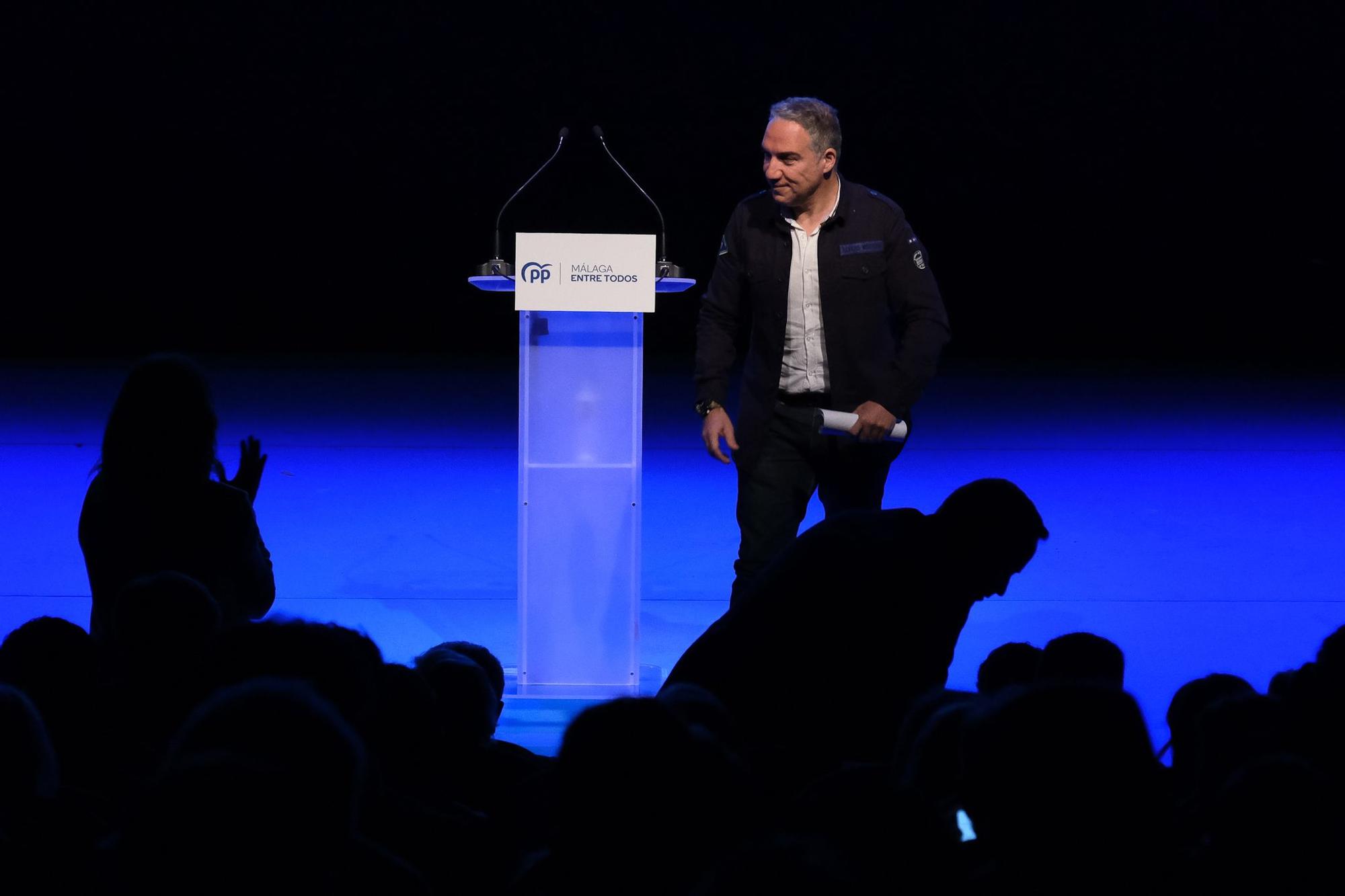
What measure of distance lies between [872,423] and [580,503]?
0.71 metres

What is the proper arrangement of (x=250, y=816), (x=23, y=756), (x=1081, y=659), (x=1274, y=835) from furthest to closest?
1. (x=1081, y=659)
2. (x=23, y=756)
3. (x=1274, y=835)
4. (x=250, y=816)

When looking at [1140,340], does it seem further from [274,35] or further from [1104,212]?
[274,35]

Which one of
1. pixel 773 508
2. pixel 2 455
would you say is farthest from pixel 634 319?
pixel 2 455

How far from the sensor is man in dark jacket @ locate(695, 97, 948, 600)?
287cm

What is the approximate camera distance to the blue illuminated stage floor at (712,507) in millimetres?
3643

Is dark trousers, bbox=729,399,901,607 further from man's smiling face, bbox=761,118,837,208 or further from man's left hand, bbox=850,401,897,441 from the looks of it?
man's smiling face, bbox=761,118,837,208

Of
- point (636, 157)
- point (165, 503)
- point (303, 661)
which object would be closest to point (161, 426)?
point (165, 503)

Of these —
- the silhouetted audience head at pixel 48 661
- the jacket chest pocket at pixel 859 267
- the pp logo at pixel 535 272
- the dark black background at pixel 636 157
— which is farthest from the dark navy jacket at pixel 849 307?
the dark black background at pixel 636 157

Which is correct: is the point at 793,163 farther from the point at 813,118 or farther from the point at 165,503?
the point at 165,503

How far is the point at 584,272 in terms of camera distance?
2818 mm

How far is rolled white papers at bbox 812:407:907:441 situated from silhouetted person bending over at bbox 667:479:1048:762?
29.8 inches

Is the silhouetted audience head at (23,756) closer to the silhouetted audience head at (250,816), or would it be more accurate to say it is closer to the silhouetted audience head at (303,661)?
the silhouetted audience head at (303,661)

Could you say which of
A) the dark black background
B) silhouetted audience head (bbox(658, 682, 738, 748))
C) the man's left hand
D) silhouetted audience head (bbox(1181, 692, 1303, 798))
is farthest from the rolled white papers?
the dark black background

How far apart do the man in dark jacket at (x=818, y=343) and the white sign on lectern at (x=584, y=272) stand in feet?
0.89
